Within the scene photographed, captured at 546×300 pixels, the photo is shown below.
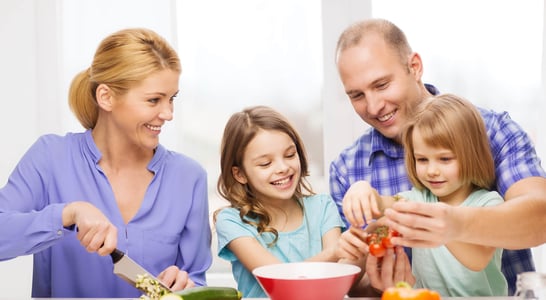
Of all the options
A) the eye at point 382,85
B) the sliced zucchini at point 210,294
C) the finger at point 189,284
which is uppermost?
the eye at point 382,85

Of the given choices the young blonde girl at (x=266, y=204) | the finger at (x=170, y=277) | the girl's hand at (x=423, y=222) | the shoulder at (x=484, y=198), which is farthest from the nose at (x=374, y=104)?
the finger at (x=170, y=277)

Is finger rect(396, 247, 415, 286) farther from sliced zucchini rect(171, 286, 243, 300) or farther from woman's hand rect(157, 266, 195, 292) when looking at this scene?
woman's hand rect(157, 266, 195, 292)

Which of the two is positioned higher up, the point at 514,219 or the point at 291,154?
the point at 291,154

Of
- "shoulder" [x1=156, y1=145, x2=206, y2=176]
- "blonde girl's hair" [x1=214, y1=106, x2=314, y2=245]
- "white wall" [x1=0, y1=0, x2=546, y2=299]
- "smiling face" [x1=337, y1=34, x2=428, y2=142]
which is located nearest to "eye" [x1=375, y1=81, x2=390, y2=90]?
"smiling face" [x1=337, y1=34, x2=428, y2=142]

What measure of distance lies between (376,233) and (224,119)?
1942 millimetres

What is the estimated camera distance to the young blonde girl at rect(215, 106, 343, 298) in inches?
92.4

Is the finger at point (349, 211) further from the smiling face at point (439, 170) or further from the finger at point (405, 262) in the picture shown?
the smiling face at point (439, 170)

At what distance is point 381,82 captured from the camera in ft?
7.88

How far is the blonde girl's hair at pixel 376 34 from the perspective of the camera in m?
2.47

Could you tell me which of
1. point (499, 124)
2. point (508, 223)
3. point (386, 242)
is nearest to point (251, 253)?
point (386, 242)

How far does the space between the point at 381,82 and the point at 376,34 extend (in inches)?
7.1

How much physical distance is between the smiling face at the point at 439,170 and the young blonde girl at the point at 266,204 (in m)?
0.35

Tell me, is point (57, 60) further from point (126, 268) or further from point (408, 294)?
point (408, 294)

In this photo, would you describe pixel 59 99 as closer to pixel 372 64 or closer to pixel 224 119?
pixel 224 119
